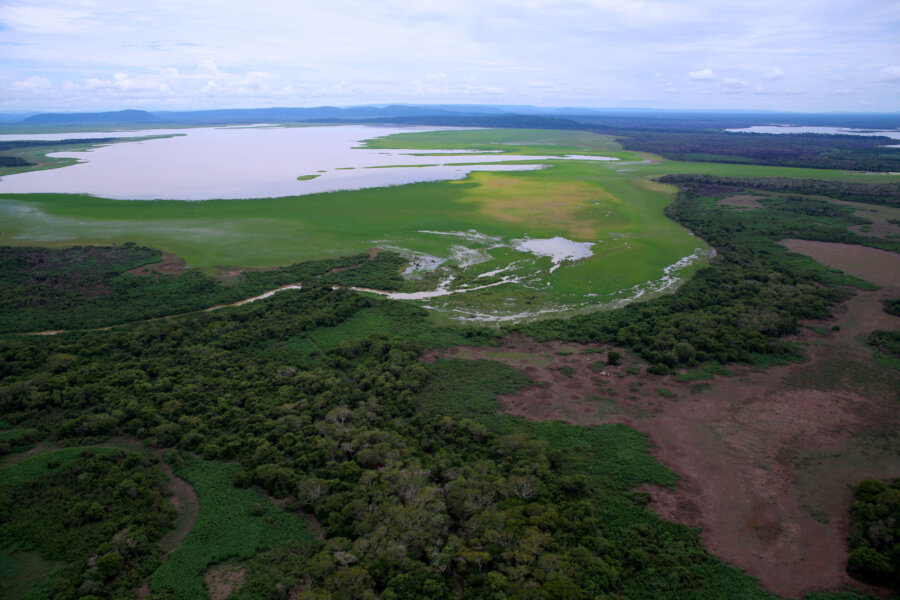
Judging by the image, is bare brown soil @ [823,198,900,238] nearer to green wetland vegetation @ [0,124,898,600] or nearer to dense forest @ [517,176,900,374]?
dense forest @ [517,176,900,374]

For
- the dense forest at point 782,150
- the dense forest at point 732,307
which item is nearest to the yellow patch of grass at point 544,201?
the dense forest at point 732,307

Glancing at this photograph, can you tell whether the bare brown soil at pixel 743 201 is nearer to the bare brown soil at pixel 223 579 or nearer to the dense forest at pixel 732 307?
the dense forest at pixel 732 307

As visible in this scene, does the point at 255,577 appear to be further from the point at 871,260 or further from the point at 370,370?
the point at 871,260

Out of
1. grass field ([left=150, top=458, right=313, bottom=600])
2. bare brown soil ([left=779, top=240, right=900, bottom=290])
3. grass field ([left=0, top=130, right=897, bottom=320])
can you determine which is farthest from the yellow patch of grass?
grass field ([left=150, top=458, right=313, bottom=600])

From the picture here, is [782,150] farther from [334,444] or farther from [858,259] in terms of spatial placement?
[334,444]

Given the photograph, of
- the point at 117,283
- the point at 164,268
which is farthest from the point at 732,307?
the point at 117,283
